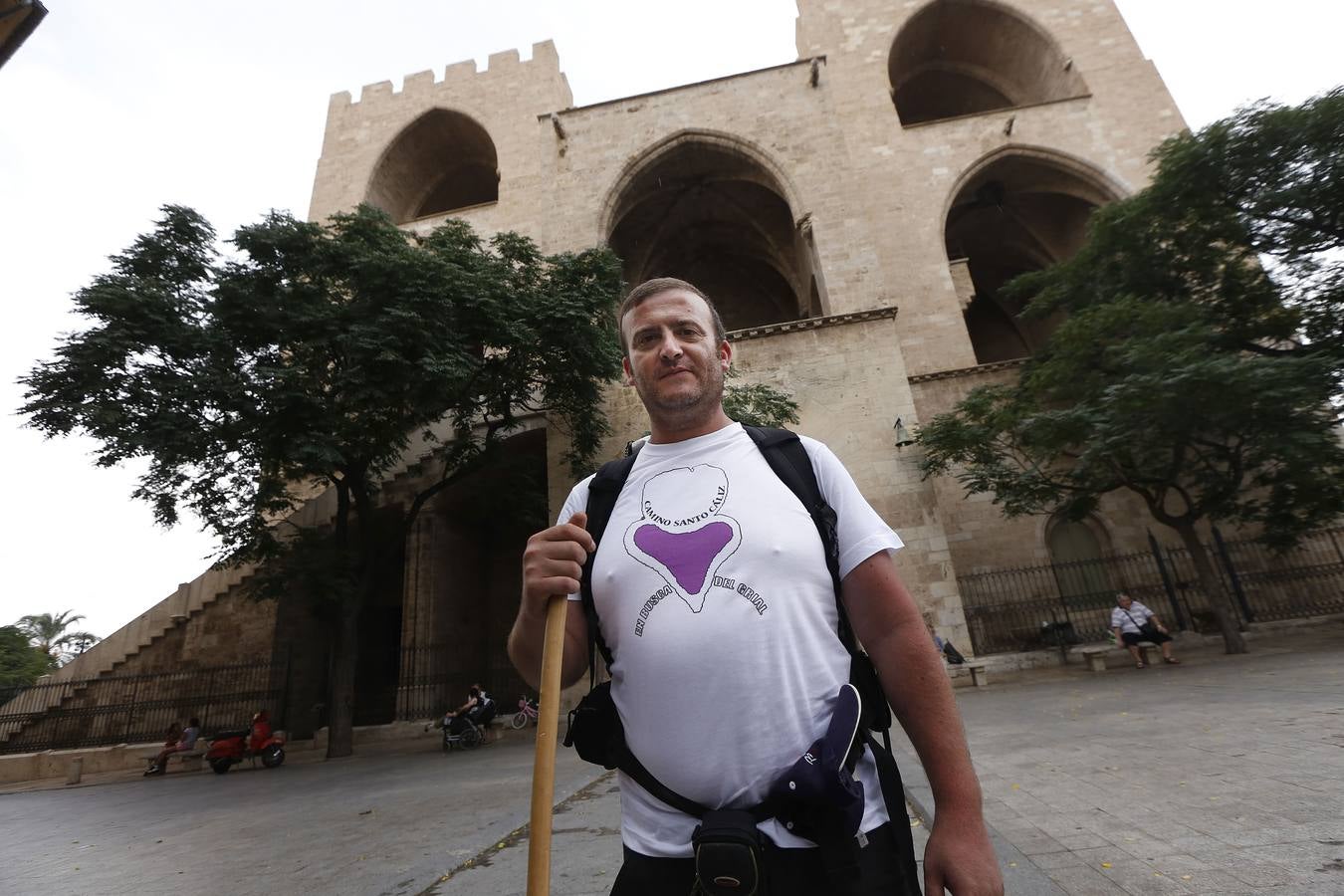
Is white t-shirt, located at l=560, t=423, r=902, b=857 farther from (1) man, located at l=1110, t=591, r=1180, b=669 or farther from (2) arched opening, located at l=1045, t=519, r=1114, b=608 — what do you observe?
(2) arched opening, located at l=1045, t=519, r=1114, b=608

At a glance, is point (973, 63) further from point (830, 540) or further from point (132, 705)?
point (132, 705)

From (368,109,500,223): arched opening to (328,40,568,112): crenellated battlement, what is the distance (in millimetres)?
1254

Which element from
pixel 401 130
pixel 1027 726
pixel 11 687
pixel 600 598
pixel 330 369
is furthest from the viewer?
pixel 401 130

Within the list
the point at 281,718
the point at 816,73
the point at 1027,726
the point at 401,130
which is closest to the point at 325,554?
the point at 281,718

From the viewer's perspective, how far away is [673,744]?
3.37 feet

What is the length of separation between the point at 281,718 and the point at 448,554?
4882 millimetres

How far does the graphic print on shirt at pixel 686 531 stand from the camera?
1109 millimetres

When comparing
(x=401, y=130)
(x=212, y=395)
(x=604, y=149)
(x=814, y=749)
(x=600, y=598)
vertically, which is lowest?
(x=814, y=749)

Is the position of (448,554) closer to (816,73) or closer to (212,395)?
(212,395)

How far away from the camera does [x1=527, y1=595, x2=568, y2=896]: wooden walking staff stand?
99cm

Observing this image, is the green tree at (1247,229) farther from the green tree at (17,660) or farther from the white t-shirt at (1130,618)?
the green tree at (17,660)

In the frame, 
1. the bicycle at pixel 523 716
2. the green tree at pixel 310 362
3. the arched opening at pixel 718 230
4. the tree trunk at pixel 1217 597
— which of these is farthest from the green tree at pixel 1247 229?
the bicycle at pixel 523 716

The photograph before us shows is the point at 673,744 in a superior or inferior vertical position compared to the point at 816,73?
inferior

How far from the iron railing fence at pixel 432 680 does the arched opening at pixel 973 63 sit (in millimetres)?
20427
